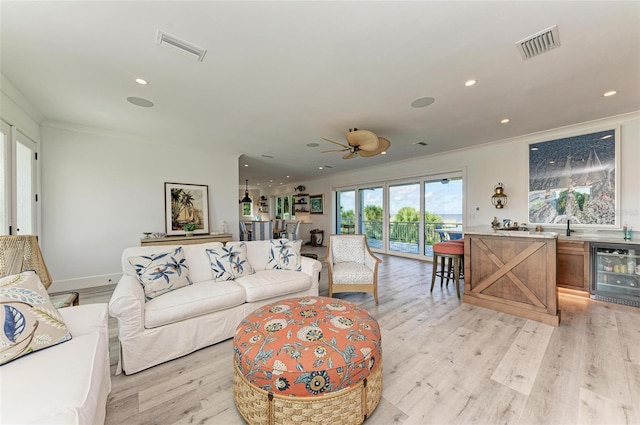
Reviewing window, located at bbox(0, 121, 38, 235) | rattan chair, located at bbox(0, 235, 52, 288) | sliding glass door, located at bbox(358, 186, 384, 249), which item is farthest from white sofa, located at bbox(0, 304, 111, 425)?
sliding glass door, located at bbox(358, 186, 384, 249)

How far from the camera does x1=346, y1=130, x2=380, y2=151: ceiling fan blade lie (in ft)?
10.6

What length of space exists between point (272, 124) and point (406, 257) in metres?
4.69

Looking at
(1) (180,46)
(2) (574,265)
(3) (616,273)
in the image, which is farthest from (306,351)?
(3) (616,273)

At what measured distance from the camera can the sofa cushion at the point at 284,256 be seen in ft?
10.1

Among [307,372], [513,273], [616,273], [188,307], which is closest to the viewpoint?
[307,372]

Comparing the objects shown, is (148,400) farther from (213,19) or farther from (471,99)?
(471,99)

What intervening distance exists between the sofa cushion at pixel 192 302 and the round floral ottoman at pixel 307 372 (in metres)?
0.77

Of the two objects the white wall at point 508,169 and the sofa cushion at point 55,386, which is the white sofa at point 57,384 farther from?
the white wall at point 508,169

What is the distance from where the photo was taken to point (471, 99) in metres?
2.87

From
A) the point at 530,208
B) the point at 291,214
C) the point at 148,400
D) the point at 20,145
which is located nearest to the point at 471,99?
the point at 530,208

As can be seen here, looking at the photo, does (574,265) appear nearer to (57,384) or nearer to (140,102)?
(57,384)

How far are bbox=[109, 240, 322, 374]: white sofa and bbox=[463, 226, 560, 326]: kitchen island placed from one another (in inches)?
86.0

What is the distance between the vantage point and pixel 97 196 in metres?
4.04

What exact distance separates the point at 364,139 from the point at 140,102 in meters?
2.86
